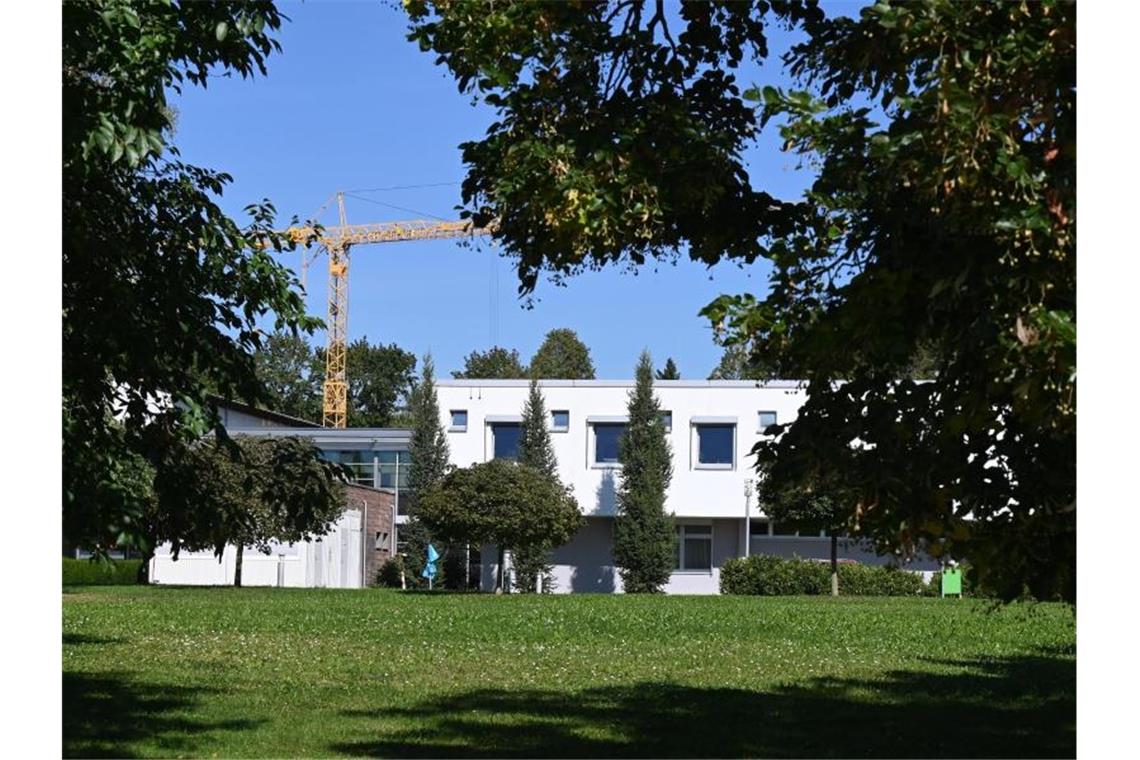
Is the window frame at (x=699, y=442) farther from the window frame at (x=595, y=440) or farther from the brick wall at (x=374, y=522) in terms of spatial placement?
the brick wall at (x=374, y=522)

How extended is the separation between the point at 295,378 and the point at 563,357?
51.4 ft

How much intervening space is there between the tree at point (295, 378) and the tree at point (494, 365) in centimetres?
940

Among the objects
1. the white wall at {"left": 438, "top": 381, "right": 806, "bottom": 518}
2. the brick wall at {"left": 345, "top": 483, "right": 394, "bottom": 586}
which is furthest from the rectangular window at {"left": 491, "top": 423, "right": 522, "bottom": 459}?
the brick wall at {"left": 345, "top": 483, "right": 394, "bottom": 586}

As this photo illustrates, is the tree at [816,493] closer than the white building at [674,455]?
Yes

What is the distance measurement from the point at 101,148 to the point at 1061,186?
14.0 ft

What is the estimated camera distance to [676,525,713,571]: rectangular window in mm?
47188

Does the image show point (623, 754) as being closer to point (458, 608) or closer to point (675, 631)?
point (675, 631)

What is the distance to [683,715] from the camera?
11648 mm

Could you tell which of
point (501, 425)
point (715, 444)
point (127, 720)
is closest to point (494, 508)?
point (501, 425)

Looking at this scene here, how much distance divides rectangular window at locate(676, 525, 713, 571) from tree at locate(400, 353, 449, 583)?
24.7ft

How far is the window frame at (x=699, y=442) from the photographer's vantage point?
152 ft

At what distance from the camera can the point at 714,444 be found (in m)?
46.9

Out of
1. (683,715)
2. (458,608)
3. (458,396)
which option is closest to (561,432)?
(458,396)

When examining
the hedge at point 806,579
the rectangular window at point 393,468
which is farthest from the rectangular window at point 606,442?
the rectangular window at point 393,468
